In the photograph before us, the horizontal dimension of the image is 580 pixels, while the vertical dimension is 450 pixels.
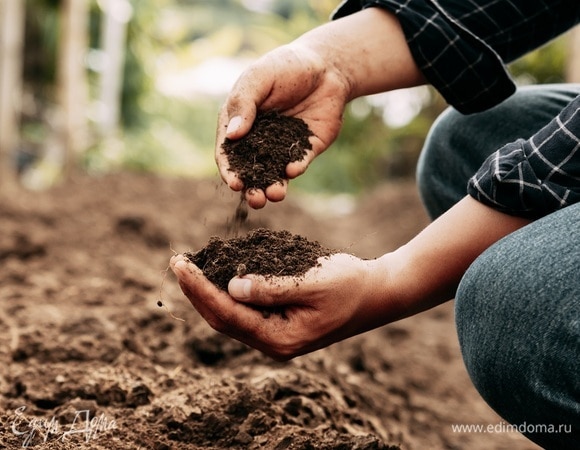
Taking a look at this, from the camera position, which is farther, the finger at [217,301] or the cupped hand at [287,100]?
the cupped hand at [287,100]

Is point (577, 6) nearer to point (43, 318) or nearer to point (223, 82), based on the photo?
point (43, 318)

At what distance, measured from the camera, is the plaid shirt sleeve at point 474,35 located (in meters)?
1.71

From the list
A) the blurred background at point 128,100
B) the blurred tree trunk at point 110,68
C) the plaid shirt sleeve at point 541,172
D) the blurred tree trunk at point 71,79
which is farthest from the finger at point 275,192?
the blurred tree trunk at point 110,68

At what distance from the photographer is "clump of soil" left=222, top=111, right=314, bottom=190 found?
153 cm

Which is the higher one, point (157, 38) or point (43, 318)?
point (43, 318)

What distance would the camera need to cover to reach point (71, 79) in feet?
19.4

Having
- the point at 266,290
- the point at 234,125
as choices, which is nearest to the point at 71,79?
the point at 234,125

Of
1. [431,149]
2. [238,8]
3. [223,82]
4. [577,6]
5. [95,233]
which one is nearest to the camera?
[577,6]

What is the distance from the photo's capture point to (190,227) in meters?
4.34

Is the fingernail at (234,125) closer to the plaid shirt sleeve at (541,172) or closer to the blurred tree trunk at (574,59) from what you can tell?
the plaid shirt sleeve at (541,172)

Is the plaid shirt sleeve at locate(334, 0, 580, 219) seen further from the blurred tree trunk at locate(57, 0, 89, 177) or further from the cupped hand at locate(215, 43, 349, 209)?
the blurred tree trunk at locate(57, 0, 89, 177)

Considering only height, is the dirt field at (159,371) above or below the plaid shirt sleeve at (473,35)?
below

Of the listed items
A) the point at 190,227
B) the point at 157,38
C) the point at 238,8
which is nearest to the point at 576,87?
the point at 190,227

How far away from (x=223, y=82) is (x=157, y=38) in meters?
6.38
